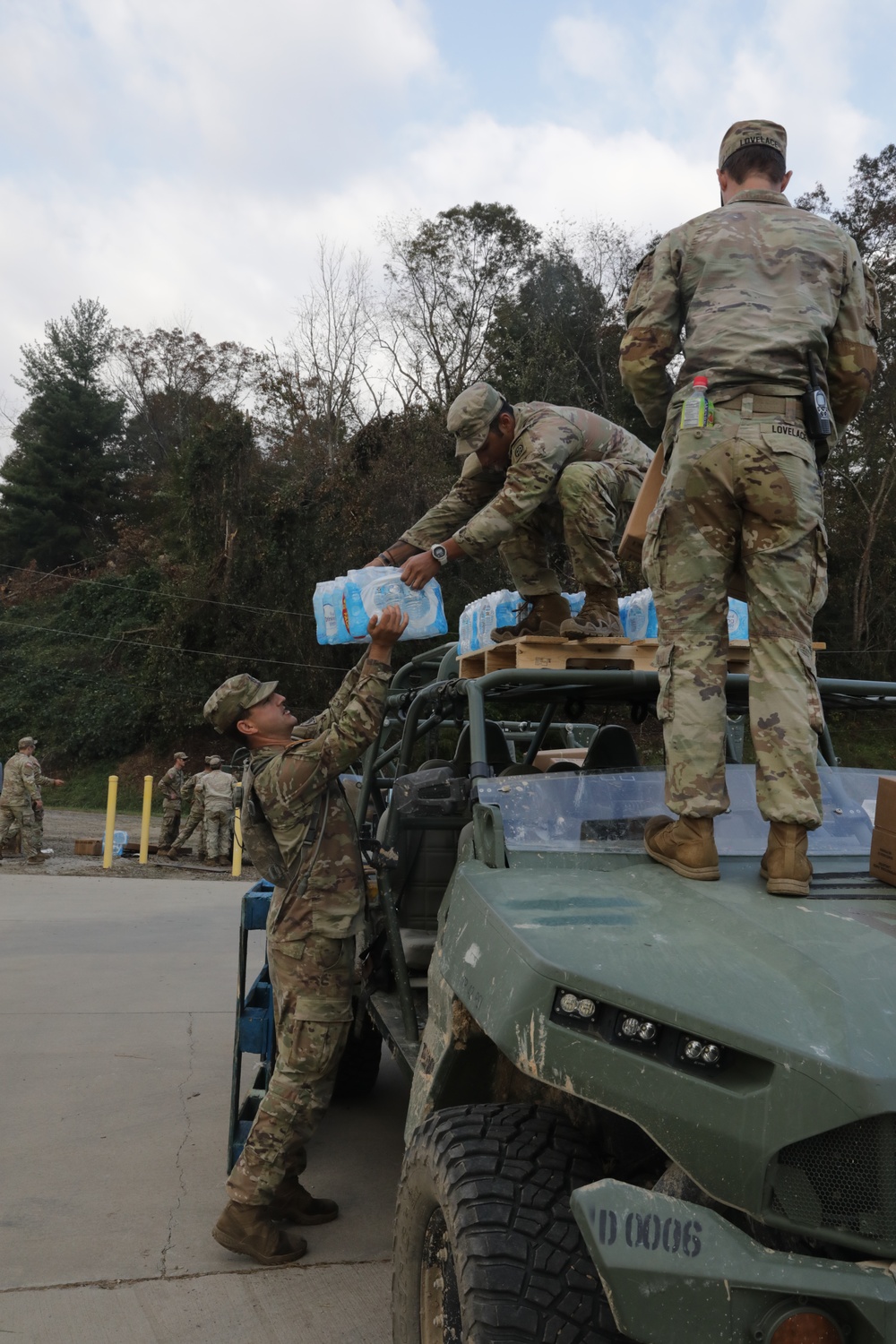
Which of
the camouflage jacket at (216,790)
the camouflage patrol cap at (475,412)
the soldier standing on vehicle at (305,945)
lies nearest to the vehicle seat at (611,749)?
the soldier standing on vehicle at (305,945)

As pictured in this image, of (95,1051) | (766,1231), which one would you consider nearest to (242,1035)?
(95,1051)

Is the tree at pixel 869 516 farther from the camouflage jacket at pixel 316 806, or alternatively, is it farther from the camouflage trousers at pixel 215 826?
the camouflage jacket at pixel 316 806

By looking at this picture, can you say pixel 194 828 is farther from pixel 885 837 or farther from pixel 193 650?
pixel 885 837

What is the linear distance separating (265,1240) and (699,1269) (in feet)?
7.45

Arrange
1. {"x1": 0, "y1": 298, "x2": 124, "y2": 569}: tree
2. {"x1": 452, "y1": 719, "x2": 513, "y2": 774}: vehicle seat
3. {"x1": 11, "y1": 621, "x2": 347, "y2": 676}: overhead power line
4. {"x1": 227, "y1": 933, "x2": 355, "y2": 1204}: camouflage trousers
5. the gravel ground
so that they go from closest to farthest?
{"x1": 227, "y1": 933, "x2": 355, "y2": 1204}: camouflage trousers → {"x1": 452, "y1": 719, "x2": 513, "y2": 774}: vehicle seat → the gravel ground → {"x1": 11, "y1": 621, "x2": 347, "y2": 676}: overhead power line → {"x1": 0, "y1": 298, "x2": 124, "y2": 569}: tree

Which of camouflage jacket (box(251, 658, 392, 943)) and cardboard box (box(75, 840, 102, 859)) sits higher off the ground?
camouflage jacket (box(251, 658, 392, 943))

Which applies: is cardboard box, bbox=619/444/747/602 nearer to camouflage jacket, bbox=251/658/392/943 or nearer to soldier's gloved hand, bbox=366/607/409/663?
soldier's gloved hand, bbox=366/607/409/663

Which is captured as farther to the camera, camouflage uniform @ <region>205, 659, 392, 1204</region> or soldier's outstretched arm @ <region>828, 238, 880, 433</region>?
camouflage uniform @ <region>205, 659, 392, 1204</region>

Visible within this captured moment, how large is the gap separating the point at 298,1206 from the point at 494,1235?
6.87 feet

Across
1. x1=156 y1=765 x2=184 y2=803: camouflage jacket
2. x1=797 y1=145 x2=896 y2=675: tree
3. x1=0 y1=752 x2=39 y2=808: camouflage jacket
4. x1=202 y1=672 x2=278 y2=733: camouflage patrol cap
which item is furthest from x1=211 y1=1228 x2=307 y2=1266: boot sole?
x1=797 y1=145 x2=896 y2=675: tree

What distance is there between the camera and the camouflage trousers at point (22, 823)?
16203 millimetres

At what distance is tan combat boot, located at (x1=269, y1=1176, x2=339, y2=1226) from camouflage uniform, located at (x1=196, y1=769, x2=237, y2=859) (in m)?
13.7

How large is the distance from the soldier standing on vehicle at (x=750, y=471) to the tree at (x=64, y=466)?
144ft

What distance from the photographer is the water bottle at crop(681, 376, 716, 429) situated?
3084 mm
